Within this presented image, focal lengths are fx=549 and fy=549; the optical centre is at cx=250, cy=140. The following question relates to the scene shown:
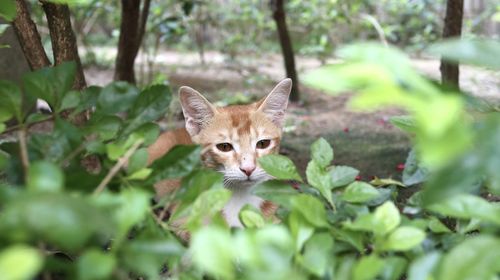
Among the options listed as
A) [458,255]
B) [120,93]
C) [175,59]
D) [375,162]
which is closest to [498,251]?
[458,255]

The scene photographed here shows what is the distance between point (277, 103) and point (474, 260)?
1.85 metres

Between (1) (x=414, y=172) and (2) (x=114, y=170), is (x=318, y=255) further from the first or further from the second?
(1) (x=414, y=172)

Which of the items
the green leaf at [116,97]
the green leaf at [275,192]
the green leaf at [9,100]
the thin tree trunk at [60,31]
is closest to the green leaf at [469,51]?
the green leaf at [275,192]

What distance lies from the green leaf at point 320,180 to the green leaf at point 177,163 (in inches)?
10.0

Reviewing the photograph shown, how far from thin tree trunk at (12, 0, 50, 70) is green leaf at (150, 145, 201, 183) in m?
1.02

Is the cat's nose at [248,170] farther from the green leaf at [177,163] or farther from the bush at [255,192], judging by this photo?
the green leaf at [177,163]

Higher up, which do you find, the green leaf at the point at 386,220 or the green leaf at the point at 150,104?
the green leaf at the point at 150,104

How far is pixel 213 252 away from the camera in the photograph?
2.22 ft

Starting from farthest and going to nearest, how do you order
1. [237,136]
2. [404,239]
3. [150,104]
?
[237,136] → [150,104] → [404,239]

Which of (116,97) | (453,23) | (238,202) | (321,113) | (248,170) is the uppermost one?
(116,97)

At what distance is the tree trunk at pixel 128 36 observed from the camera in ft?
11.2

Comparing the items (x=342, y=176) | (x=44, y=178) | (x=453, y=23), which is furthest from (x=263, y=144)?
(x=44, y=178)

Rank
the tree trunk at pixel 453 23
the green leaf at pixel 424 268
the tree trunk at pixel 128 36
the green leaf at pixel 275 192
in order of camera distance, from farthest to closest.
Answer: the tree trunk at pixel 128 36, the tree trunk at pixel 453 23, the green leaf at pixel 275 192, the green leaf at pixel 424 268

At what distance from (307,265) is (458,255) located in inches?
8.6
